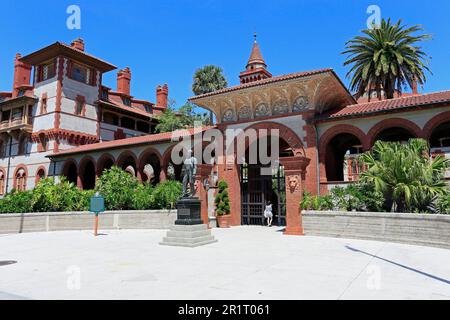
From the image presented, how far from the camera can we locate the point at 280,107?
58.9 feet

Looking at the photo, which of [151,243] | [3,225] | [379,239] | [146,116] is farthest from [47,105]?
[379,239]

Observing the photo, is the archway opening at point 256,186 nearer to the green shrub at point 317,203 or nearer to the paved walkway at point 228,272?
the green shrub at point 317,203

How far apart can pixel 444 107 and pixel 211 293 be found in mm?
14112

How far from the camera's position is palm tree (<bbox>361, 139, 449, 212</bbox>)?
11.2 meters

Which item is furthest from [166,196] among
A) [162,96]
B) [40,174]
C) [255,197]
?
[162,96]

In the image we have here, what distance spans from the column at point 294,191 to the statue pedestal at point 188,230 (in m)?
4.00

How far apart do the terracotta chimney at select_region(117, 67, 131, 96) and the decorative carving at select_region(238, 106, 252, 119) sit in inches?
1093

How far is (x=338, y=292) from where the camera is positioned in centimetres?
500

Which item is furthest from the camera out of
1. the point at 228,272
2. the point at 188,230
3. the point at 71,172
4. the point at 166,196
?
the point at 71,172

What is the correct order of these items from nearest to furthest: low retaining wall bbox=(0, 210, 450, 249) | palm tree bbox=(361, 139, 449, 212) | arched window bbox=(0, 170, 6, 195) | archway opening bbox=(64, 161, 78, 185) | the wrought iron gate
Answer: low retaining wall bbox=(0, 210, 450, 249), palm tree bbox=(361, 139, 449, 212), the wrought iron gate, archway opening bbox=(64, 161, 78, 185), arched window bbox=(0, 170, 6, 195)

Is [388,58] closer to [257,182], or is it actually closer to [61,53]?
[257,182]

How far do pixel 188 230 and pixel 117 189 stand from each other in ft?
31.9

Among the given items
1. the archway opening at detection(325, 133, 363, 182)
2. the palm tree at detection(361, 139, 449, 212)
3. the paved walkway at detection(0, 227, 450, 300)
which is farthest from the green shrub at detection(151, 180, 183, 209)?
the palm tree at detection(361, 139, 449, 212)

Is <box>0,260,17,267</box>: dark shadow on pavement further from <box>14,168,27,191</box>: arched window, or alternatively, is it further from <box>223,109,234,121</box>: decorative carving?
<box>14,168,27,191</box>: arched window
